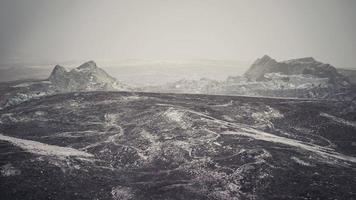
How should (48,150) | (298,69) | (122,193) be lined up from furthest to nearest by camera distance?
(298,69), (48,150), (122,193)

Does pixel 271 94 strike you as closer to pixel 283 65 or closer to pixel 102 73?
pixel 283 65

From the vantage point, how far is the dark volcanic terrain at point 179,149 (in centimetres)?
934

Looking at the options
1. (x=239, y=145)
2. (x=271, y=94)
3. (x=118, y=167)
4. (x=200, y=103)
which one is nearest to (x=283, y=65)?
(x=271, y=94)

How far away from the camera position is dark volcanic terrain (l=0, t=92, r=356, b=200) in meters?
9.34

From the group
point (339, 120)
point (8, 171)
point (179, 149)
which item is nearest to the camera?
point (8, 171)

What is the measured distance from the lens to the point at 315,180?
31.8 feet

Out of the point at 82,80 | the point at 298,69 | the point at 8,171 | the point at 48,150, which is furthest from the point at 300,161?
the point at 298,69

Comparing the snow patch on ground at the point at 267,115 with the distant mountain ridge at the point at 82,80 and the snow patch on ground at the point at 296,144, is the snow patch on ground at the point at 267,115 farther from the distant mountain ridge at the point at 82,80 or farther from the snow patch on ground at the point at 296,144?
the distant mountain ridge at the point at 82,80

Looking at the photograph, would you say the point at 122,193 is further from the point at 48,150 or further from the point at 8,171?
the point at 48,150

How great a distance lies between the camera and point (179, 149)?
1203cm

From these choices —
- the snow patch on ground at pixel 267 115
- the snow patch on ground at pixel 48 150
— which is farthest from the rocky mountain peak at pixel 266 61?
the snow patch on ground at pixel 48 150

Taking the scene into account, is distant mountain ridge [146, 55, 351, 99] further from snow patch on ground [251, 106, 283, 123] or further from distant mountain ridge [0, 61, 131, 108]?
snow patch on ground [251, 106, 283, 123]

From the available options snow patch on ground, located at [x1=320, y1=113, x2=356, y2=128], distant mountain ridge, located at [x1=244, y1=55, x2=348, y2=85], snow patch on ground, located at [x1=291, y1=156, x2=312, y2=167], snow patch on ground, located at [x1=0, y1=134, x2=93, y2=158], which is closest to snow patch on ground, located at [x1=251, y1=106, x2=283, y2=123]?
snow patch on ground, located at [x1=320, y1=113, x2=356, y2=128]

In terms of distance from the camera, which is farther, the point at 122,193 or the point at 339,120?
the point at 339,120
